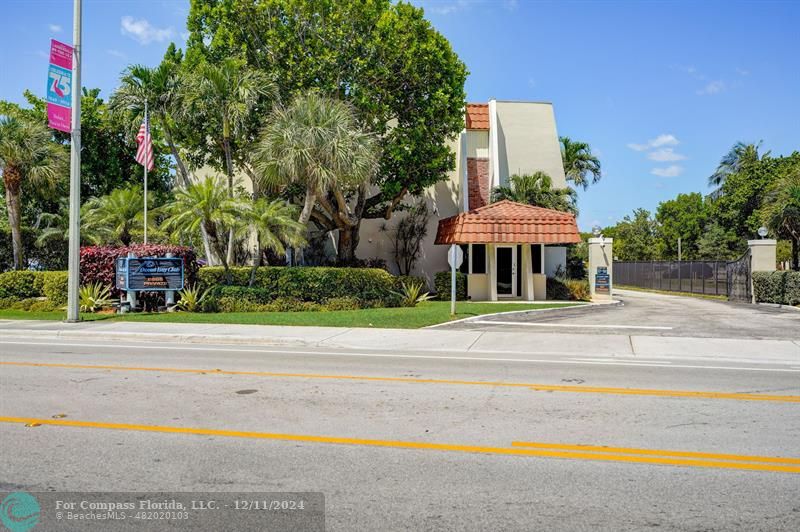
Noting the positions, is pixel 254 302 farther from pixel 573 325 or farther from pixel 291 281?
pixel 573 325

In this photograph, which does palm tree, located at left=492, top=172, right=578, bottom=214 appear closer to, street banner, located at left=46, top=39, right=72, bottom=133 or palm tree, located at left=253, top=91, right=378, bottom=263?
palm tree, located at left=253, top=91, right=378, bottom=263

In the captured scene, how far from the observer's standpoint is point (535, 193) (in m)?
29.3

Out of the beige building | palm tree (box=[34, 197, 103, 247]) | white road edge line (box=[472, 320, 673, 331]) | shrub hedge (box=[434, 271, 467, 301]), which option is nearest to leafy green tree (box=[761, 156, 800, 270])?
the beige building

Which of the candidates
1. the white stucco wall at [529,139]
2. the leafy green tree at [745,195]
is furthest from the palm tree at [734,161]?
the white stucco wall at [529,139]

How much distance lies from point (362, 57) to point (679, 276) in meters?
22.4

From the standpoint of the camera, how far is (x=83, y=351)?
12.1 meters

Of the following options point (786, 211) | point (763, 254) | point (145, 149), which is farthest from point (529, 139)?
point (145, 149)

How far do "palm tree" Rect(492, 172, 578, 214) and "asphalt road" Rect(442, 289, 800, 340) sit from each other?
878cm

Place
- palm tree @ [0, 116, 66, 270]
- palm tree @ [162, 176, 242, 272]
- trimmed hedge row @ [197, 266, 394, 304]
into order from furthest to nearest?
palm tree @ [0, 116, 66, 270], trimmed hedge row @ [197, 266, 394, 304], palm tree @ [162, 176, 242, 272]

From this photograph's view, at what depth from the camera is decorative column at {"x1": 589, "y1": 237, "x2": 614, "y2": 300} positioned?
88.3 feet

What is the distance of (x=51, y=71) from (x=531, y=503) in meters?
16.6

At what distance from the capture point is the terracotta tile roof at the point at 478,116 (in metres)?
31.8

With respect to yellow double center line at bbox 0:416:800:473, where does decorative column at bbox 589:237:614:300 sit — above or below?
above

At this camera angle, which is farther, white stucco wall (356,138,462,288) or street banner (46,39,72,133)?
white stucco wall (356,138,462,288)
